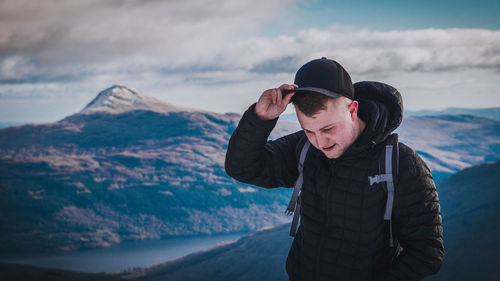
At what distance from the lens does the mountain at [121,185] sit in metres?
97.6

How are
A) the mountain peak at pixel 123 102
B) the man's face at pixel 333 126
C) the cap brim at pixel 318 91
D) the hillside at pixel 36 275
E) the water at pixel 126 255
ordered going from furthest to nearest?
1. the mountain peak at pixel 123 102
2. the water at pixel 126 255
3. the hillside at pixel 36 275
4. the man's face at pixel 333 126
5. the cap brim at pixel 318 91

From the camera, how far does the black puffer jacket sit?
2.20 metres

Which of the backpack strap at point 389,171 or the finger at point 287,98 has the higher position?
the finger at point 287,98

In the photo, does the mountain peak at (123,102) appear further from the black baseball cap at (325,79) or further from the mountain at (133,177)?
the black baseball cap at (325,79)

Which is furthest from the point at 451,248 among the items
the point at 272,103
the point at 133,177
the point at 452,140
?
the point at 452,140

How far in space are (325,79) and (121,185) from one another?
120630 millimetres

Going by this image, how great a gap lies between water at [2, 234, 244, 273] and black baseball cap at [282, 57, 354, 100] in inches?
2751

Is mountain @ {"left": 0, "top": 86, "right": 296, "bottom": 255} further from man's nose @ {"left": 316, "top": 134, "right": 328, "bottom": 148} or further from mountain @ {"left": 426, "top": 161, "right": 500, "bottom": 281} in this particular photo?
man's nose @ {"left": 316, "top": 134, "right": 328, "bottom": 148}

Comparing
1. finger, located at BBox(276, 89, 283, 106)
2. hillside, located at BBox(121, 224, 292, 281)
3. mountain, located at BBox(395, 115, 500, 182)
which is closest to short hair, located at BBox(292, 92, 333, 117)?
finger, located at BBox(276, 89, 283, 106)

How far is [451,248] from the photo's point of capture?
22578 mm

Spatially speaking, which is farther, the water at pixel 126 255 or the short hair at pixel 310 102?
the water at pixel 126 255

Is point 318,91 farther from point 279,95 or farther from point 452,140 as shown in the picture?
point 452,140

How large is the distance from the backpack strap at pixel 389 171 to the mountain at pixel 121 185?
93671mm

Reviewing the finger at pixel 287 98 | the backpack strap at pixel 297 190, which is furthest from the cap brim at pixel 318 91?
the backpack strap at pixel 297 190
